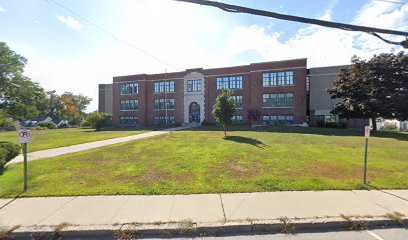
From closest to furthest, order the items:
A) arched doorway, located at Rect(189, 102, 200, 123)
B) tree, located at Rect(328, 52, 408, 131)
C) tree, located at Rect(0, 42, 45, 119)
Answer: tree, located at Rect(0, 42, 45, 119)
tree, located at Rect(328, 52, 408, 131)
arched doorway, located at Rect(189, 102, 200, 123)

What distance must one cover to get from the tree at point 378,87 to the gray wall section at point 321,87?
1014 cm

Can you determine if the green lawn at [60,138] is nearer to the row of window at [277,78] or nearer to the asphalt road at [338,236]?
the asphalt road at [338,236]

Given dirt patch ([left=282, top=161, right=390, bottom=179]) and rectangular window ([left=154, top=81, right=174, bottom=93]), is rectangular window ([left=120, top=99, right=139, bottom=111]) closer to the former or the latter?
rectangular window ([left=154, top=81, right=174, bottom=93])

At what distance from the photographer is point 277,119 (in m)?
36.0

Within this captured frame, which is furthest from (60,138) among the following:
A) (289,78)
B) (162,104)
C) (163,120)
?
(289,78)

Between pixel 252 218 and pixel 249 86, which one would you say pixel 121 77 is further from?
pixel 252 218

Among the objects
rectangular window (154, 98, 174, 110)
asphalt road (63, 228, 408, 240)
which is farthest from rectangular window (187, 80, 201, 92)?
asphalt road (63, 228, 408, 240)

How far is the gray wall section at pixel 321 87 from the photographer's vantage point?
3712cm

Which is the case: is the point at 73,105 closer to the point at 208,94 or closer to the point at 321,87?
the point at 208,94

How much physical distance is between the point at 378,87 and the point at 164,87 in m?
35.5

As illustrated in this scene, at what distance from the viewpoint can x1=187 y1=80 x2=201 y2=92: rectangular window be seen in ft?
138

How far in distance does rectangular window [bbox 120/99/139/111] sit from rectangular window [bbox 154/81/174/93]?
17.8ft

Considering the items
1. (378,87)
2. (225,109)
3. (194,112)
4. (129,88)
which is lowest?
(225,109)

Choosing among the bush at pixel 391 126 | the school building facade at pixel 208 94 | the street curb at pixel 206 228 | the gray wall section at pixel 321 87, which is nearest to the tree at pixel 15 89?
the street curb at pixel 206 228
